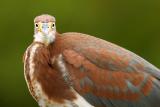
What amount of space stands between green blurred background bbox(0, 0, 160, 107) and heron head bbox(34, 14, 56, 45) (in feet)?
17.3

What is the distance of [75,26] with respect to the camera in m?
14.0

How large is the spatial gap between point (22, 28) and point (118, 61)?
239 inches

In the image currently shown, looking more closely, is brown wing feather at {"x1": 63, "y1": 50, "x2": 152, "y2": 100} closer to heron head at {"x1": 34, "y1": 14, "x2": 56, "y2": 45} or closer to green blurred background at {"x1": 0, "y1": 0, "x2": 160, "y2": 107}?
heron head at {"x1": 34, "y1": 14, "x2": 56, "y2": 45}

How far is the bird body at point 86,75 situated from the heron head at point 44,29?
0.4 inches

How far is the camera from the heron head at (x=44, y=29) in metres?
7.99

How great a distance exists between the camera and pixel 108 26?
1452 cm

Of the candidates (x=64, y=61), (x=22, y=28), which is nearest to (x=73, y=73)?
(x=64, y=61)

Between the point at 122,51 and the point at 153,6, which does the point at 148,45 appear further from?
the point at 122,51

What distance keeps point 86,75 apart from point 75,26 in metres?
6.05

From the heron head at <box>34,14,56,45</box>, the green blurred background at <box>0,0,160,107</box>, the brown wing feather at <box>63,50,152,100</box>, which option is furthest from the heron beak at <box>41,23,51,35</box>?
the green blurred background at <box>0,0,160,107</box>

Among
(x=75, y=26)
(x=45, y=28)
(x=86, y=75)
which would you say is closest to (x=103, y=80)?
(x=86, y=75)

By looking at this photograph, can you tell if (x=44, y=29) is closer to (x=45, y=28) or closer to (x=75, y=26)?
(x=45, y=28)

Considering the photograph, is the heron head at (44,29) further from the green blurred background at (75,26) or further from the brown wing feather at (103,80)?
the green blurred background at (75,26)

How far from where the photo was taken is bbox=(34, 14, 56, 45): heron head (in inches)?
315
